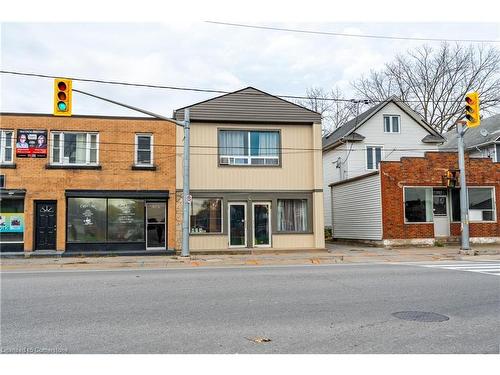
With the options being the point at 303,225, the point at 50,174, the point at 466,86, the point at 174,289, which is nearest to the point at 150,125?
the point at 50,174

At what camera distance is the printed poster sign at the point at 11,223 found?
787 inches

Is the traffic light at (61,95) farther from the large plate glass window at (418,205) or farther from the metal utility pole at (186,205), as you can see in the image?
the large plate glass window at (418,205)

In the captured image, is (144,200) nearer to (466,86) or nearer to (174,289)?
(174,289)

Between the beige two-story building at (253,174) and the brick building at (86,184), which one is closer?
the brick building at (86,184)

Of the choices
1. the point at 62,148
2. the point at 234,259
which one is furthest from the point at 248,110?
Result: the point at 62,148

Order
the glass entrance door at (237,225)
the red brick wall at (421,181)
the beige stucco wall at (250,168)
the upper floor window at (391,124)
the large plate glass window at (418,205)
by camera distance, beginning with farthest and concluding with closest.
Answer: the upper floor window at (391,124) < the large plate glass window at (418,205) < the red brick wall at (421,181) < the glass entrance door at (237,225) < the beige stucco wall at (250,168)

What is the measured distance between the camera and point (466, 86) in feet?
137

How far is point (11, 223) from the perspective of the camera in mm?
20031

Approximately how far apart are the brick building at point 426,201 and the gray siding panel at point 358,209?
51 millimetres

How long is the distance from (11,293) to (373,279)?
8426 mm

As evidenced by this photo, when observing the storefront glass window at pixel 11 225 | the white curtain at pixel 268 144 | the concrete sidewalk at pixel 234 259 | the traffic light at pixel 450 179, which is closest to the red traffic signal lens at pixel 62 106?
the concrete sidewalk at pixel 234 259

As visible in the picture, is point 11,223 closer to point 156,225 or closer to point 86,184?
point 86,184

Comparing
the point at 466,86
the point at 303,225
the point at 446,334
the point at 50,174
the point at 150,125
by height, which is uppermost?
the point at 466,86

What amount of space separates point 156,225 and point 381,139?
59.6 ft
